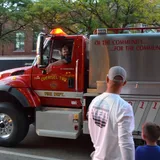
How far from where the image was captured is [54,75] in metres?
6.14

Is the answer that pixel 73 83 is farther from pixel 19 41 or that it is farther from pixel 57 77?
pixel 19 41

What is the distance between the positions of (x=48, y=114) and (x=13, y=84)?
102 centimetres

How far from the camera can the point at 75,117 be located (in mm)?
5832

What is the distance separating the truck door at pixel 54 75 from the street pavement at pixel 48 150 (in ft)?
3.33

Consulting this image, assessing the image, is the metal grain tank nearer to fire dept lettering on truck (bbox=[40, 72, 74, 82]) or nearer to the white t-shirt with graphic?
fire dept lettering on truck (bbox=[40, 72, 74, 82])

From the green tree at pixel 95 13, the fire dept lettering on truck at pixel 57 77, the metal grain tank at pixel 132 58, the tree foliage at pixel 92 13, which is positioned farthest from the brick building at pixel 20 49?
the metal grain tank at pixel 132 58

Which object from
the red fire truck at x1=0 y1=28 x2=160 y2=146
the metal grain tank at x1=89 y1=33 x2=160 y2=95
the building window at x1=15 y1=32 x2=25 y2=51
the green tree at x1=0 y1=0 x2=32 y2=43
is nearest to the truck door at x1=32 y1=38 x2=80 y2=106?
the red fire truck at x1=0 y1=28 x2=160 y2=146

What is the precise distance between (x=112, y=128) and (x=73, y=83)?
141 inches

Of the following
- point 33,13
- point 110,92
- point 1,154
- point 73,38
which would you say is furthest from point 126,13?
point 110,92

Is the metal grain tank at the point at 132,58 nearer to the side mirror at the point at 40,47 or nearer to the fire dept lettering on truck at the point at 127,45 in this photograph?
the fire dept lettering on truck at the point at 127,45

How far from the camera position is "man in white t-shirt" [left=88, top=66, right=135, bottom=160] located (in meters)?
2.37

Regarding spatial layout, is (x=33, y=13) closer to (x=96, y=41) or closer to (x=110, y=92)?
(x=96, y=41)

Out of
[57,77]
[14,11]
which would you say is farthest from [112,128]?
[14,11]

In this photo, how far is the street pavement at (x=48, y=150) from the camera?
229 inches
